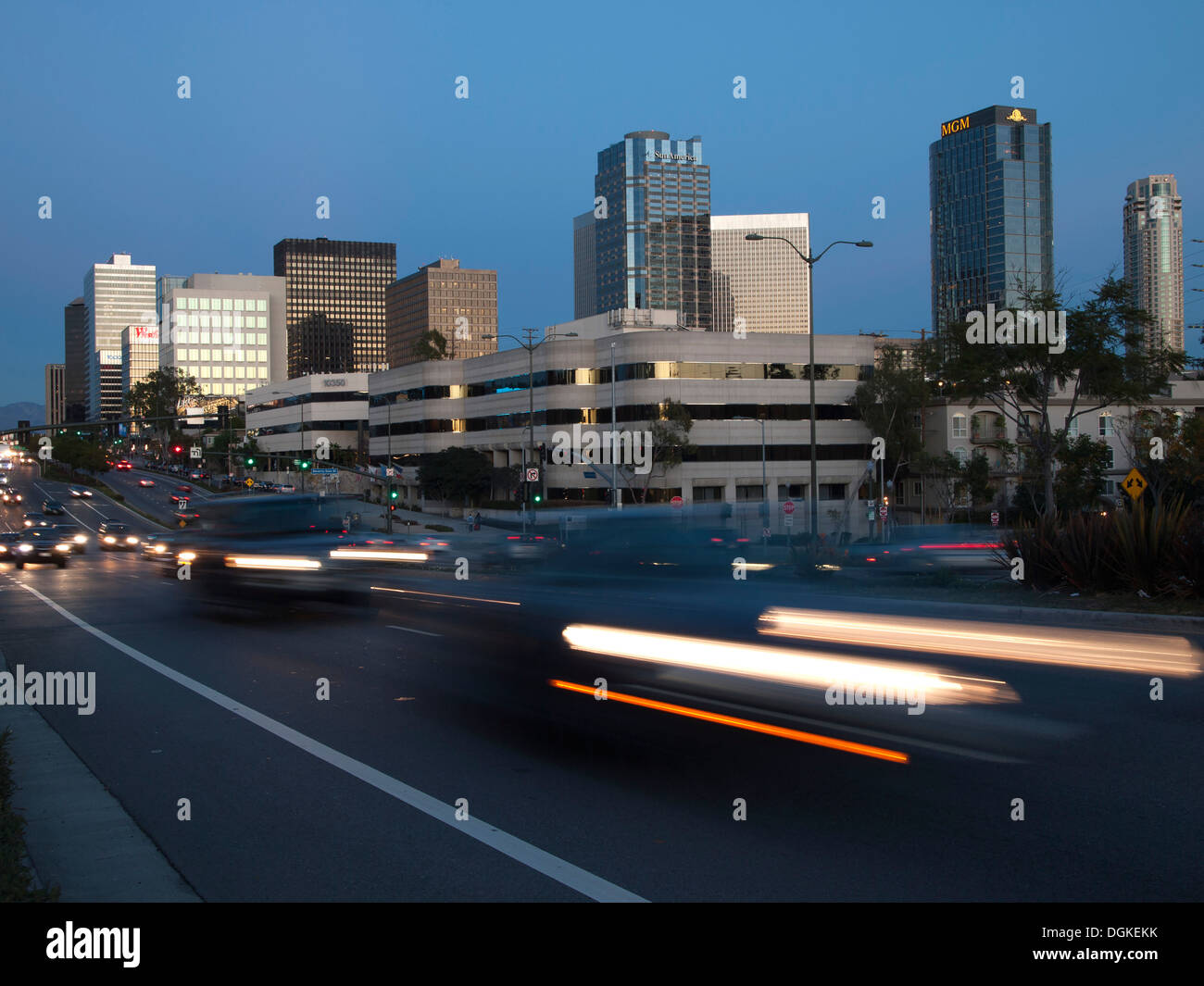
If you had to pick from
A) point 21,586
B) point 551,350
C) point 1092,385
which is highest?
point 551,350

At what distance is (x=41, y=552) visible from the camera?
4097 centimetres

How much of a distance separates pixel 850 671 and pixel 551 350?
64.6 metres

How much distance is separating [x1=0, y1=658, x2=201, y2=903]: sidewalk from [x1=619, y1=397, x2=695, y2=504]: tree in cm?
5557

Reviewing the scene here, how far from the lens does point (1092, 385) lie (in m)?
31.8

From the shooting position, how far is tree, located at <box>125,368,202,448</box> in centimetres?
15375

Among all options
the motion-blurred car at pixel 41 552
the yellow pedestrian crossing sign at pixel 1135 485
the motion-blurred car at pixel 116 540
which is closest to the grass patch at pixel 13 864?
the yellow pedestrian crossing sign at pixel 1135 485

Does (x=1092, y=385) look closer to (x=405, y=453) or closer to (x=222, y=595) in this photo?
(x=222, y=595)

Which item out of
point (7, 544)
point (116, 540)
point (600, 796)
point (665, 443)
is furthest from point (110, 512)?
point (600, 796)

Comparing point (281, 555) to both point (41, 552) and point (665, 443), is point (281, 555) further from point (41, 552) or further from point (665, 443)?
point (665, 443)

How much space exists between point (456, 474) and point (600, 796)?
224 feet

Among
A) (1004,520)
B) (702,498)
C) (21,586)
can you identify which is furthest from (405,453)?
(21,586)

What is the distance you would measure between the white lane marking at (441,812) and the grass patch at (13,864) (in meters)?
2.39

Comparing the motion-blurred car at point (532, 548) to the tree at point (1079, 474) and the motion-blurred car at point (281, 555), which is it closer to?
the motion-blurred car at point (281, 555)
